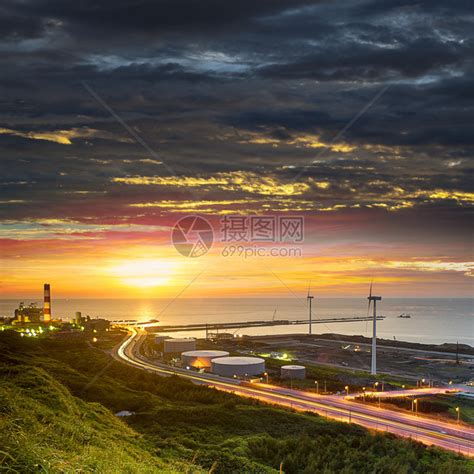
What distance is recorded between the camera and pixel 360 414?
5025 cm

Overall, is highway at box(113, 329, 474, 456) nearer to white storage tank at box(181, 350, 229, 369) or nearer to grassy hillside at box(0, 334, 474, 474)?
grassy hillside at box(0, 334, 474, 474)

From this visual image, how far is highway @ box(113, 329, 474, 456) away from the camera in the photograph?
41031mm

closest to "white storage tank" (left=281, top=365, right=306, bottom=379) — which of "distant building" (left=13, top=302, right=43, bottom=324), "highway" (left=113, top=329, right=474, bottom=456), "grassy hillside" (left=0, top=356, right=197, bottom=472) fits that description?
"highway" (left=113, top=329, right=474, bottom=456)

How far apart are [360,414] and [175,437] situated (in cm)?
2568

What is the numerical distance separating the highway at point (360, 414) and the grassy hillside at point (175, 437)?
4.23 metres

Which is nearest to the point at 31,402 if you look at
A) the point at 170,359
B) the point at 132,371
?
the point at 132,371

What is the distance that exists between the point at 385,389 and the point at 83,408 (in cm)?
4877

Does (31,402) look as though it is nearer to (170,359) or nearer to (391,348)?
(170,359)

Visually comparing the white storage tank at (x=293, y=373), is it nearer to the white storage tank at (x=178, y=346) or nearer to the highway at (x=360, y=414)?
the highway at (x=360, y=414)

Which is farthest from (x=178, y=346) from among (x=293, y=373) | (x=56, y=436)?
(x=56, y=436)

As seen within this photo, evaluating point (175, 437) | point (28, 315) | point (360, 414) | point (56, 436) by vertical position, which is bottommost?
point (28, 315)

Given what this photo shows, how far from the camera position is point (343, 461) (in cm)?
2862

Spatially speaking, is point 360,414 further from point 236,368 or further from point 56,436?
point 56,436

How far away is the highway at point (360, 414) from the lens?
4103 centimetres
